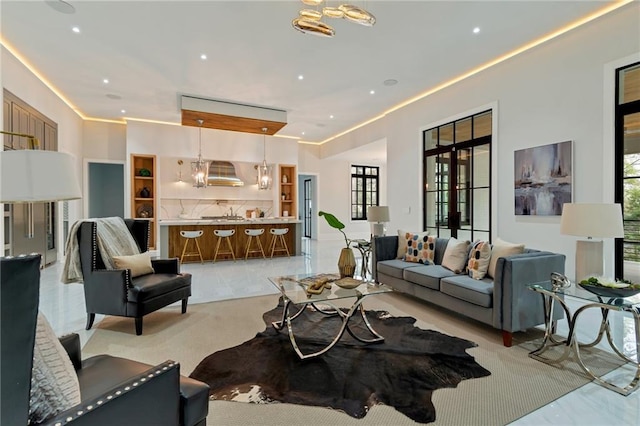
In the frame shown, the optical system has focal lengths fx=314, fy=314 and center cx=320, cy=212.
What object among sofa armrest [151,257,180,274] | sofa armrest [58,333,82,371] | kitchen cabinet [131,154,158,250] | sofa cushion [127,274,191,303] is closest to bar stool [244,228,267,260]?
kitchen cabinet [131,154,158,250]

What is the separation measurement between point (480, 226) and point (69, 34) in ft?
21.6

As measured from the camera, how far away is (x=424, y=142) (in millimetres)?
6473

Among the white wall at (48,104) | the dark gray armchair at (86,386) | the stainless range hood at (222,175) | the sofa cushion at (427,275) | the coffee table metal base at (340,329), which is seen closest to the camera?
the dark gray armchair at (86,386)

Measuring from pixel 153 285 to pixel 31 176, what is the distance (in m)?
1.56

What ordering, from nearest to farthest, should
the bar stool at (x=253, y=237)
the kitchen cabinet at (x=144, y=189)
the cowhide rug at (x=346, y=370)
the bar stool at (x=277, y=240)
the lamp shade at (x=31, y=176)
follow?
the lamp shade at (x=31, y=176)
the cowhide rug at (x=346, y=370)
the bar stool at (x=253, y=237)
the bar stool at (x=277, y=240)
the kitchen cabinet at (x=144, y=189)

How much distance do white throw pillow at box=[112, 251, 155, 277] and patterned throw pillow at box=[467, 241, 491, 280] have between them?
140 inches

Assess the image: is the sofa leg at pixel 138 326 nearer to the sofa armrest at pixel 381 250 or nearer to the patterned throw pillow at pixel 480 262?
the sofa armrest at pixel 381 250

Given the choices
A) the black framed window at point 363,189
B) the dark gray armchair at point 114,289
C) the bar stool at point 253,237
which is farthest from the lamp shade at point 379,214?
the black framed window at point 363,189

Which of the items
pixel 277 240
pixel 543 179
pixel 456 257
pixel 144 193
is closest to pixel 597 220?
pixel 456 257

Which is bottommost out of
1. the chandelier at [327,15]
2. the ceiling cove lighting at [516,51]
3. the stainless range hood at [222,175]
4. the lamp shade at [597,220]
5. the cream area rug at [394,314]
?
the cream area rug at [394,314]

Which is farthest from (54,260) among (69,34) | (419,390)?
(419,390)

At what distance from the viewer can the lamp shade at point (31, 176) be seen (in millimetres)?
1798

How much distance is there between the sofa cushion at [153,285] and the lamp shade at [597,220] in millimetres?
3841

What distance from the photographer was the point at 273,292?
14.6ft
